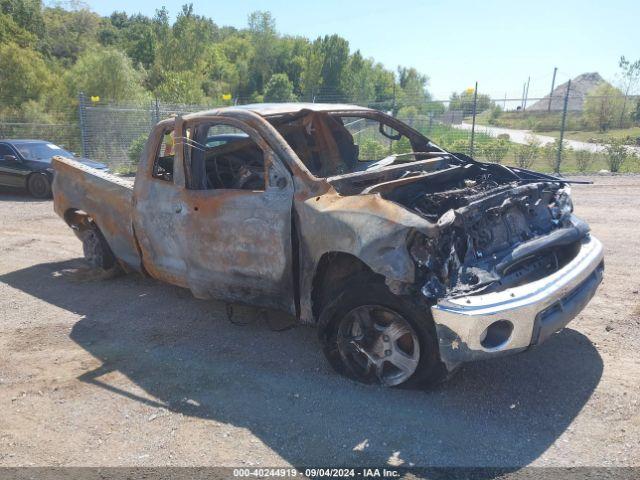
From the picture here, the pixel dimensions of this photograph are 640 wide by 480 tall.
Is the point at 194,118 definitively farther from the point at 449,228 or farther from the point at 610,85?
the point at 610,85

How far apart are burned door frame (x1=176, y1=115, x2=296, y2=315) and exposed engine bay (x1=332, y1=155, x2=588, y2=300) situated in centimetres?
53

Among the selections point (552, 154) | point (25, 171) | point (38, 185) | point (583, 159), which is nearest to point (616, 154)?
point (583, 159)

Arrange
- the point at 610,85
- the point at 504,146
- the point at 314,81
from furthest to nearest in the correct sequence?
the point at 314,81 < the point at 610,85 < the point at 504,146

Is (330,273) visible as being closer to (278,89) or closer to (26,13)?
(278,89)

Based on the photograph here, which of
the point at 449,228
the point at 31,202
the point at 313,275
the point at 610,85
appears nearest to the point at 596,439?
the point at 449,228

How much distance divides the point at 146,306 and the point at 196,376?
175 centimetres

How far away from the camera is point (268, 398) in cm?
372

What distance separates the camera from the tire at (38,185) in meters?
12.8

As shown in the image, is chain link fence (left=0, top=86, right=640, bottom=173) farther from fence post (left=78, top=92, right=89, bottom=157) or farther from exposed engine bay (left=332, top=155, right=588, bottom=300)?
exposed engine bay (left=332, top=155, right=588, bottom=300)

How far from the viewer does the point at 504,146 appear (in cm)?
1591

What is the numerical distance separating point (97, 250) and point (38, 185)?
7.77 m

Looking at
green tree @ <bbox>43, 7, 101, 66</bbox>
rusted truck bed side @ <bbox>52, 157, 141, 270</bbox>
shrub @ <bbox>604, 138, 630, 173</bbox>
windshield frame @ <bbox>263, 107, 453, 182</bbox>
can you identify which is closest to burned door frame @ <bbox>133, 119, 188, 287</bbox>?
rusted truck bed side @ <bbox>52, 157, 141, 270</bbox>

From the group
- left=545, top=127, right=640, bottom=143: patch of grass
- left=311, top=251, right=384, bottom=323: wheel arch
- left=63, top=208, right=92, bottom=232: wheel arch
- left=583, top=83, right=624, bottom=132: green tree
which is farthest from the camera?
left=583, top=83, right=624, bottom=132: green tree

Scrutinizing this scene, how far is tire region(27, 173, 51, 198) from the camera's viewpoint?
12.8 meters
